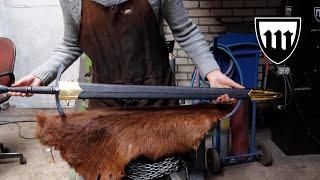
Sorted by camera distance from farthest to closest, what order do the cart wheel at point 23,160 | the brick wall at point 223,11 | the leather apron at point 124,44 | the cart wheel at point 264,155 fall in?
the brick wall at point 223,11 → the cart wheel at point 23,160 → the cart wheel at point 264,155 → the leather apron at point 124,44

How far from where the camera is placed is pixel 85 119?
3.91 ft

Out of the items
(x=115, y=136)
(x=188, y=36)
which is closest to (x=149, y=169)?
(x=115, y=136)

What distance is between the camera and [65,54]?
158cm

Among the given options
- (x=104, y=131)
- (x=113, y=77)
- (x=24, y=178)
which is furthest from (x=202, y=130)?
(x=24, y=178)

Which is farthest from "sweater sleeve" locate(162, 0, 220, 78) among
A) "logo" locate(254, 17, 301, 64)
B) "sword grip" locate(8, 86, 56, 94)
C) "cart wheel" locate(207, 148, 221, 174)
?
"cart wheel" locate(207, 148, 221, 174)

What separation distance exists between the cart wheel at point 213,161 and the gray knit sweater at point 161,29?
1608 millimetres

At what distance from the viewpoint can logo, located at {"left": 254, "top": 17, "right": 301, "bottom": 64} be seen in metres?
2.96

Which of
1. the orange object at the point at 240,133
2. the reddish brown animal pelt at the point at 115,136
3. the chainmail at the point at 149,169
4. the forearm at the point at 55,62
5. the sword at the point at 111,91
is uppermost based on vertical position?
the forearm at the point at 55,62

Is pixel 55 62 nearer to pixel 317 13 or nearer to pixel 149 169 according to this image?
pixel 149 169

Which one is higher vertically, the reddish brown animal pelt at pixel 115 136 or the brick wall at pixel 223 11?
the brick wall at pixel 223 11

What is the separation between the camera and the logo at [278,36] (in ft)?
9.72

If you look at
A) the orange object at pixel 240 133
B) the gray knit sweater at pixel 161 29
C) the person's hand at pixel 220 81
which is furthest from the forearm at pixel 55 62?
the orange object at pixel 240 133

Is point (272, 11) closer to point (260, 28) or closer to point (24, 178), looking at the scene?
point (260, 28)

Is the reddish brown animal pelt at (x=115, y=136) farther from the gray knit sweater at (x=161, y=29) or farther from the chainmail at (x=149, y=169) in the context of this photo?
the gray knit sweater at (x=161, y=29)
